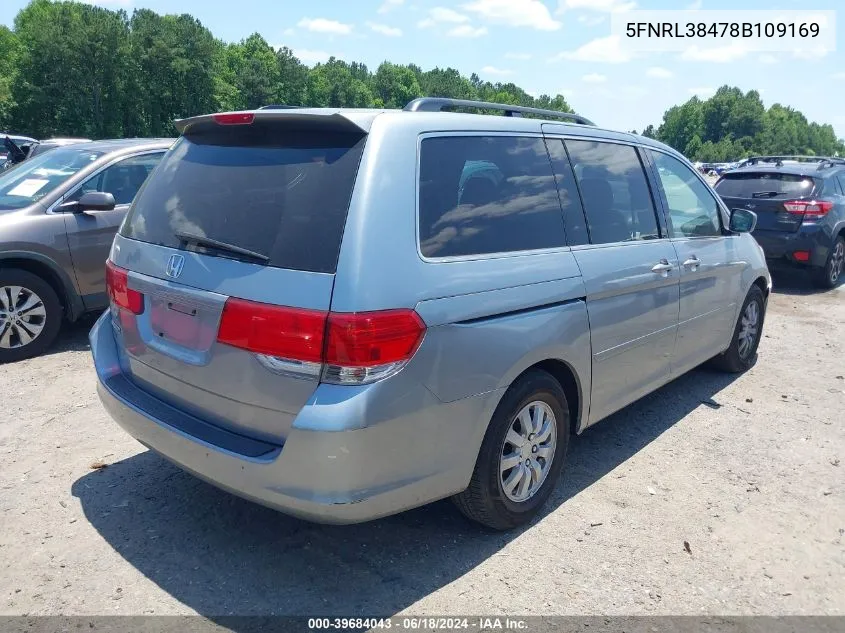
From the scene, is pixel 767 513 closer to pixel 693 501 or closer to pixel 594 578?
pixel 693 501

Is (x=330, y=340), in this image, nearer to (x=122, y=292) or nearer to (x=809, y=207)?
(x=122, y=292)

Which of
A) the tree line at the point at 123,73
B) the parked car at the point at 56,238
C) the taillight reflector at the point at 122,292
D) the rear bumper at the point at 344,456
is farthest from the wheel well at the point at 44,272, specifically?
the tree line at the point at 123,73

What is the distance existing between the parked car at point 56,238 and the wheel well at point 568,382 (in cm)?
429

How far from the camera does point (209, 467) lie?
268 cm

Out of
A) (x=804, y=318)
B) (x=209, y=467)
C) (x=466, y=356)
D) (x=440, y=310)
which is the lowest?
(x=804, y=318)

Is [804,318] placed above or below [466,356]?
below

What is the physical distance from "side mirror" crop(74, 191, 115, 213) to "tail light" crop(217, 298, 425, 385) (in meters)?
3.84

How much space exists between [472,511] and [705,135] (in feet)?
541

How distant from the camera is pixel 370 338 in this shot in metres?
2.39

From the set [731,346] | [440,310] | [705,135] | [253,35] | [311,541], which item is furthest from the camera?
[705,135]

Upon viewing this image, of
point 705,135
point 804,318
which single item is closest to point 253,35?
point 804,318

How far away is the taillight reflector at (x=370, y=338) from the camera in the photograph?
2.37 meters

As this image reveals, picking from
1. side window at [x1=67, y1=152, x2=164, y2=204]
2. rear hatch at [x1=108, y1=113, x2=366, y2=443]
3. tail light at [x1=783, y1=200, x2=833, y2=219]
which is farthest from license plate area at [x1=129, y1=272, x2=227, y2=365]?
tail light at [x1=783, y1=200, x2=833, y2=219]

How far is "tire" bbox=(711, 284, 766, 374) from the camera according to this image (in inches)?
218
